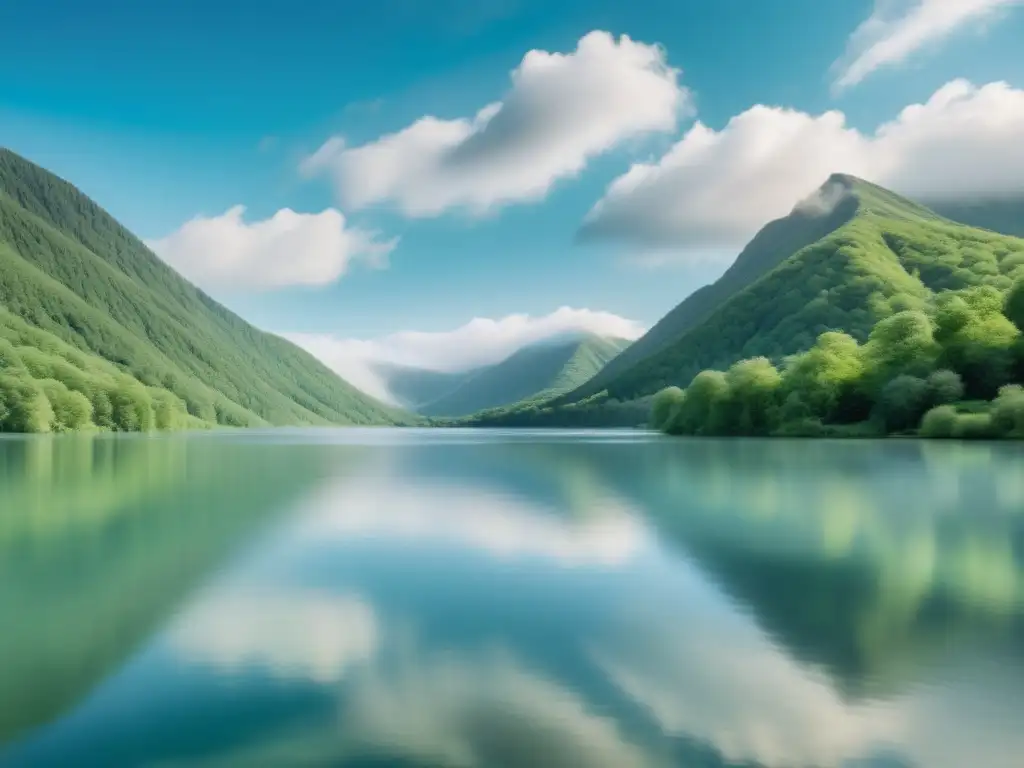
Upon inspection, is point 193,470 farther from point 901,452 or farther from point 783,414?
point 783,414

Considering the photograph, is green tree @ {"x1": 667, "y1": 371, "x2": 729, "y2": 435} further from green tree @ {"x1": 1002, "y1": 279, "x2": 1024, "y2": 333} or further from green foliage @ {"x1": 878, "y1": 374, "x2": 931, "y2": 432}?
green tree @ {"x1": 1002, "y1": 279, "x2": 1024, "y2": 333}

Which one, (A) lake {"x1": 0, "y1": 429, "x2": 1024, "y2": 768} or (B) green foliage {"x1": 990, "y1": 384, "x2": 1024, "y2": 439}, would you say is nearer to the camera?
(A) lake {"x1": 0, "y1": 429, "x2": 1024, "y2": 768}

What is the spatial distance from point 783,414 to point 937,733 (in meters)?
124

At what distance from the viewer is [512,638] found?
14.3 metres

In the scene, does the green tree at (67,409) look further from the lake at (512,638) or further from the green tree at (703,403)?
the lake at (512,638)

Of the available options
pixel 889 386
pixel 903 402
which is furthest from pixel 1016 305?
pixel 889 386

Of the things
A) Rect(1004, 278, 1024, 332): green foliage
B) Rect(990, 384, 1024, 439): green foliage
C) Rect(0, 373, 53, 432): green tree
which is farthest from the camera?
Rect(0, 373, 53, 432): green tree

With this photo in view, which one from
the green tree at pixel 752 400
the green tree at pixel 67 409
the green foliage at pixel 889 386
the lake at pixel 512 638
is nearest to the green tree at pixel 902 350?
the green foliage at pixel 889 386

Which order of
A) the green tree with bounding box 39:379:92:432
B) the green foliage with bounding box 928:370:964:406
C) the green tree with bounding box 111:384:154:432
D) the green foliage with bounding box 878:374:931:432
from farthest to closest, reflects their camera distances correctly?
the green tree with bounding box 111:384:154:432 → the green tree with bounding box 39:379:92:432 → the green foliage with bounding box 878:374:931:432 → the green foliage with bounding box 928:370:964:406

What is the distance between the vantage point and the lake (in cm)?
961

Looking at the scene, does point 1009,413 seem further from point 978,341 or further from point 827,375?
point 827,375

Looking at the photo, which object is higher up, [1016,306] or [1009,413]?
[1016,306]

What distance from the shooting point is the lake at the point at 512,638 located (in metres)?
9.61

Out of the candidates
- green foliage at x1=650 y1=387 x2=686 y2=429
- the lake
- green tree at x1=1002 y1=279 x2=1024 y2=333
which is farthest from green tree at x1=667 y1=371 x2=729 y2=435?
the lake
